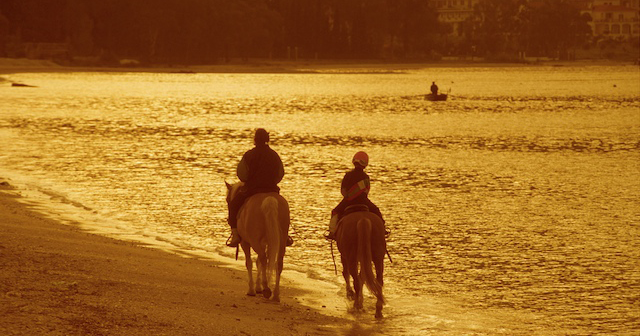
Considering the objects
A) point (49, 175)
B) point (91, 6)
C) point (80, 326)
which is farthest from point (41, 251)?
point (91, 6)

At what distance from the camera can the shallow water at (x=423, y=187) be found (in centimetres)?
1756

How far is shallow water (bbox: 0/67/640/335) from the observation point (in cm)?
1756

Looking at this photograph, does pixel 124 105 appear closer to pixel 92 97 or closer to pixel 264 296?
pixel 92 97

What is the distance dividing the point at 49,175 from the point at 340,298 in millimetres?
19462

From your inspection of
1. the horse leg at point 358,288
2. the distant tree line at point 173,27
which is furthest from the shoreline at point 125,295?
the distant tree line at point 173,27

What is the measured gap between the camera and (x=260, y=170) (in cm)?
1453

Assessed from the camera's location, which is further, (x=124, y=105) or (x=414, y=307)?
(x=124, y=105)

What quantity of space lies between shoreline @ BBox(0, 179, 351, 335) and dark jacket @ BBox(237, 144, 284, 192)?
1680mm

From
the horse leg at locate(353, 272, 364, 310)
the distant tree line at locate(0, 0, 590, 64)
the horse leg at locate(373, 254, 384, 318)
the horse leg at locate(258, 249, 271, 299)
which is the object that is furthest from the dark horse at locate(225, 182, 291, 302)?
the distant tree line at locate(0, 0, 590, 64)

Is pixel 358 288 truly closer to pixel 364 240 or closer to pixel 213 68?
pixel 364 240

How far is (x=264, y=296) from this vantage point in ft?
49.6

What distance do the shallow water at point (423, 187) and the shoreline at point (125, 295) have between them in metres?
1.58

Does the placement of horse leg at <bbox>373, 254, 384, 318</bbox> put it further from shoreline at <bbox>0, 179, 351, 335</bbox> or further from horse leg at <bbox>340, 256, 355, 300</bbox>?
shoreline at <bbox>0, 179, 351, 335</bbox>

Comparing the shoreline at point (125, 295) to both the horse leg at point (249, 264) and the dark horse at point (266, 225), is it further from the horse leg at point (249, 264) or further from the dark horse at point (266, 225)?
the dark horse at point (266, 225)
